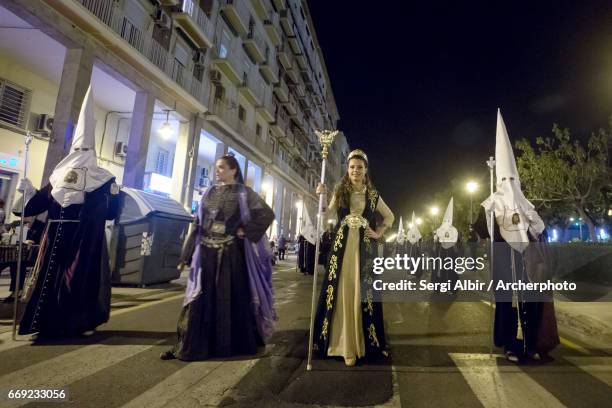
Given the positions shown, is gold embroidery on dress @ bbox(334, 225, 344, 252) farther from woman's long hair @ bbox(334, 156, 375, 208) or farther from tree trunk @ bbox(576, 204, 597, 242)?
tree trunk @ bbox(576, 204, 597, 242)

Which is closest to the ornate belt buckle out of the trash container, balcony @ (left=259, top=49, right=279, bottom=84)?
the trash container

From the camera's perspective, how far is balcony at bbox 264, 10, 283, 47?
27969 millimetres

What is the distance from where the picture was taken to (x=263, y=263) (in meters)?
4.25

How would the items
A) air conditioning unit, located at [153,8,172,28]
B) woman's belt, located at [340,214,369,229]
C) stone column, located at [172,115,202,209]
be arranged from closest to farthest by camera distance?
1. woman's belt, located at [340,214,369,229]
2. air conditioning unit, located at [153,8,172,28]
3. stone column, located at [172,115,202,209]

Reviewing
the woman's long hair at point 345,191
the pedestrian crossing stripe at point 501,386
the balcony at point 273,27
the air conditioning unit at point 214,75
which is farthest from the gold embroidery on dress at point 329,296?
the balcony at point 273,27

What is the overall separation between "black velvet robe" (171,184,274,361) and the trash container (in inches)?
214

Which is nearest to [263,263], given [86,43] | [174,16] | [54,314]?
[54,314]

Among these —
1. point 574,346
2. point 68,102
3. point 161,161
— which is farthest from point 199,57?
point 574,346

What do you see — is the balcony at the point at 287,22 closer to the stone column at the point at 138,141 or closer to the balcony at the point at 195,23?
the balcony at the point at 195,23

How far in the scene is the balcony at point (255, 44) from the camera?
24.1 meters

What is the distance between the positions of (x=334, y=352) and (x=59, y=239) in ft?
11.8

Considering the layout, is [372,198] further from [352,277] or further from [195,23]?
[195,23]

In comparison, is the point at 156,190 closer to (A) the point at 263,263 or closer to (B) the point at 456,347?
(A) the point at 263,263

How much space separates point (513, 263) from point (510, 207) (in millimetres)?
773
